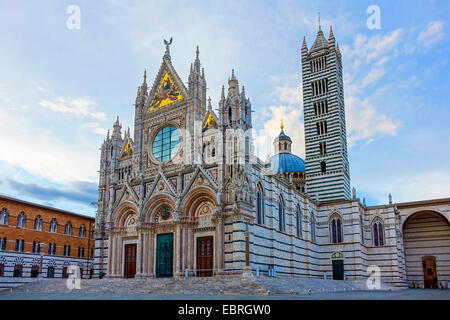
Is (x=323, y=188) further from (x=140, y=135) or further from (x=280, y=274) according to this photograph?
(x=140, y=135)

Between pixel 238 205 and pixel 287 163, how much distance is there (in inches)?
1132

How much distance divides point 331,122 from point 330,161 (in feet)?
14.4

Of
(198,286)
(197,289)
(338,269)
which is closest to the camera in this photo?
(197,289)

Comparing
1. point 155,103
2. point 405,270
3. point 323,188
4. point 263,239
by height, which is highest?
point 155,103

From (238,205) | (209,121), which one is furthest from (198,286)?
(209,121)

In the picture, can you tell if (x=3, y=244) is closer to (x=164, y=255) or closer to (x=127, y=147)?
(x=127, y=147)

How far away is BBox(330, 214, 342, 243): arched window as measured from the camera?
42062 millimetres

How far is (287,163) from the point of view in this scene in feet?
184

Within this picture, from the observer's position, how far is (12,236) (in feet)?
126

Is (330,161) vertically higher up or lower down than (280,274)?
higher up

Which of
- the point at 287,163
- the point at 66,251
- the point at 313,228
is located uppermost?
the point at 287,163

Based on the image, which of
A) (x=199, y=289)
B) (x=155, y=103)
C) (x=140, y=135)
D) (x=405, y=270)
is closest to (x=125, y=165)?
(x=140, y=135)

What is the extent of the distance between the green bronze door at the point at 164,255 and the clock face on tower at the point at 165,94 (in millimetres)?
12143

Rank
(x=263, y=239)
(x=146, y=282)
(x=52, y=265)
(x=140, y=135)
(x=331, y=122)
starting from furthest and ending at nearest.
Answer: (x=331, y=122), (x=52, y=265), (x=140, y=135), (x=263, y=239), (x=146, y=282)
